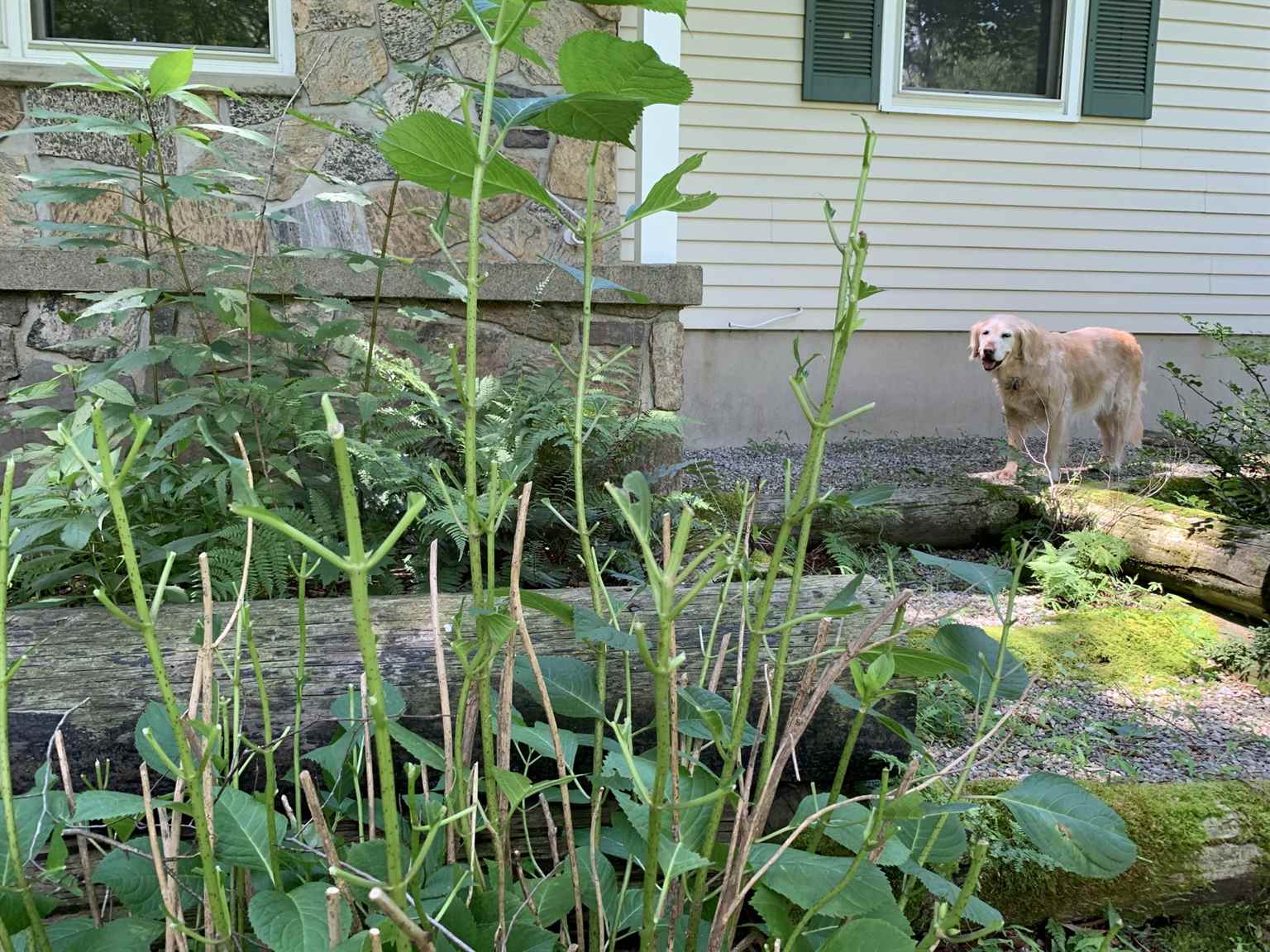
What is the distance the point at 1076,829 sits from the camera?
85 centimetres

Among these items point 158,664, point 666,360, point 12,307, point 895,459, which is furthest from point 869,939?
point 895,459

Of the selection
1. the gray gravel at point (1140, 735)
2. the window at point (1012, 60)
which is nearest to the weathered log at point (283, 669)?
the gray gravel at point (1140, 735)

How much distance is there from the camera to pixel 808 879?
32.8 inches

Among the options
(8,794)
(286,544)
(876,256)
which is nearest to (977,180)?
(876,256)

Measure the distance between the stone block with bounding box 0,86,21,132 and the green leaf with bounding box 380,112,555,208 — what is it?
149 inches

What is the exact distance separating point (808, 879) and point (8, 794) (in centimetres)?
63

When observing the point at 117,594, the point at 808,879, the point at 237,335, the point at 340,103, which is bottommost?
the point at 117,594

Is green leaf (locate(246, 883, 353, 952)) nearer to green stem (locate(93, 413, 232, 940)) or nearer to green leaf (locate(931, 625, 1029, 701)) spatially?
green stem (locate(93, 413, 232, 940))

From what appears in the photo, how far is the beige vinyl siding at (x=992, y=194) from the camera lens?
6691 millimetres

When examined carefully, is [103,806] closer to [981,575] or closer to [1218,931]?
[981,575]

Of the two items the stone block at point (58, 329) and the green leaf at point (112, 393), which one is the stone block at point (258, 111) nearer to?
the stone block at point (58, 329)

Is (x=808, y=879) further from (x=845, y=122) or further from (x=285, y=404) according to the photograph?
(x=845, y=122)

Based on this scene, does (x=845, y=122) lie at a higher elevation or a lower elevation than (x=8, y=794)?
higher

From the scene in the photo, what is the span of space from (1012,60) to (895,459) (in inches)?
129
